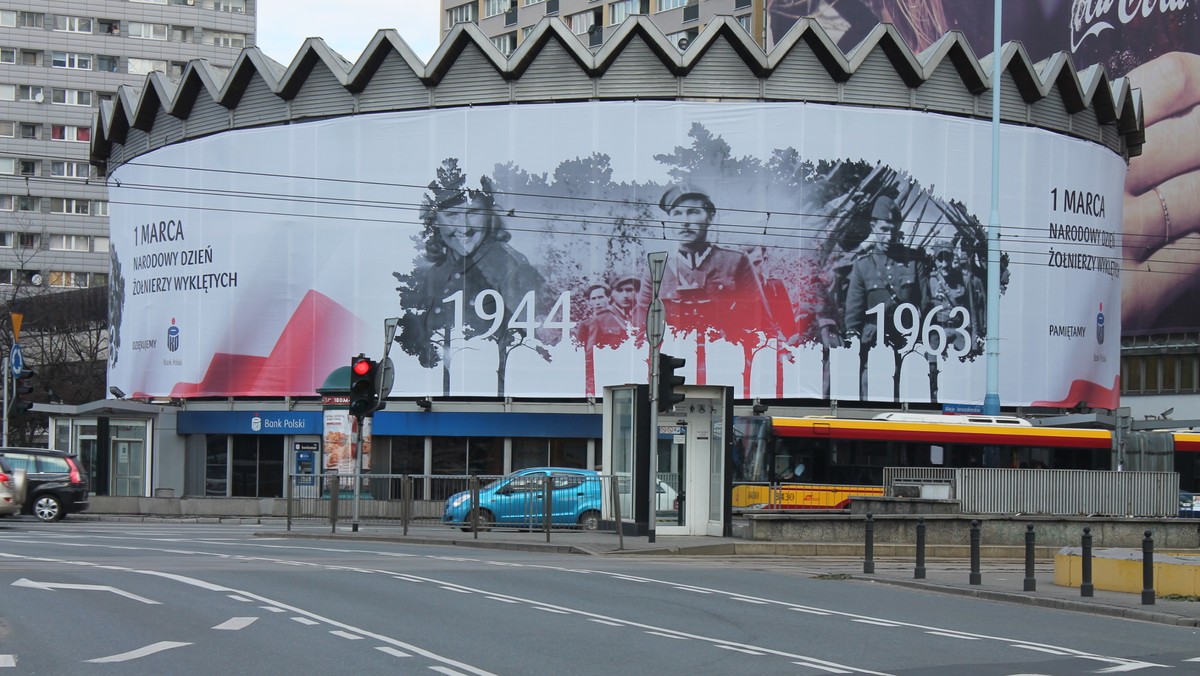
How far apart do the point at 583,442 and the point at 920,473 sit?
16165 millimetres

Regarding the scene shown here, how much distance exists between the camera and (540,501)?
28906 millimetres

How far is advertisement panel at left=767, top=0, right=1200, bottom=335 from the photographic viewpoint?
7156 cm

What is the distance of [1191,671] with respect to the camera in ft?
39.9

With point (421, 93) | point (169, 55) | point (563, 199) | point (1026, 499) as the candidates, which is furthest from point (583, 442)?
point (169, 55)

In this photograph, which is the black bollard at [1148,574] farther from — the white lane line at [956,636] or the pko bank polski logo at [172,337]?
the pko bank polski logo at [172,337]

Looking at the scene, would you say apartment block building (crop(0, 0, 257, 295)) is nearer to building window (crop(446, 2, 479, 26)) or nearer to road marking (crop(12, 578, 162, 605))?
building window (crop(446, 2, 479, 26))

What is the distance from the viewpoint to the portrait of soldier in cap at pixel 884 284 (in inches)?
1988

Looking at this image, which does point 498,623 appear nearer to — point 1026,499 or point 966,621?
point 966,621

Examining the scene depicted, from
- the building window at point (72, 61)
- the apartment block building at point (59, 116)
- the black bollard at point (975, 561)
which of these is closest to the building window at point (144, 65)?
the apartment block building at point (59, 116)

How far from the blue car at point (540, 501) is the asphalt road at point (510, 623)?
606cm

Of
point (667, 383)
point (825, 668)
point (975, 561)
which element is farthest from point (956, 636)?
point (667, 383)

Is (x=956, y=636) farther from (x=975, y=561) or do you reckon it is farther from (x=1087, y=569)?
(x=975, y=561)

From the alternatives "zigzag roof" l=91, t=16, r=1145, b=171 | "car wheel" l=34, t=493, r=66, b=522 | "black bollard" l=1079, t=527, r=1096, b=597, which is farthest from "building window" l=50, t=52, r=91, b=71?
"black bollard" l=1079, t=527, r=1096, b=597

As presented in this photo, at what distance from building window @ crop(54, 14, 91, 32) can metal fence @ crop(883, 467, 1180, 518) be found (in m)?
81.4
